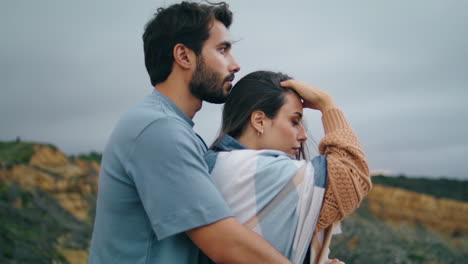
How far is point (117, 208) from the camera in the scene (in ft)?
5.75

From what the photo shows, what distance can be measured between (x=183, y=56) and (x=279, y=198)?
2.41 ft

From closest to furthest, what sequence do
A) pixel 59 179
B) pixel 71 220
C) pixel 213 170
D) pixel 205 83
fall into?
pixel 213 170
pixel 205 83
pixel 71 220
pixel 59 179

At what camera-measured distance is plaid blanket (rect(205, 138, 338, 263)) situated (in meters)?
1.73

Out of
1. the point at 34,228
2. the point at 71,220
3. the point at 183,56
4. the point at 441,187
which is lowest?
the point at 441,187

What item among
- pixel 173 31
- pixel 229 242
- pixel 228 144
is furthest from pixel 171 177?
pixel 173 31

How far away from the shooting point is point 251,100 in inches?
86.7

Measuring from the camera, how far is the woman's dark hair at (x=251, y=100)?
2156mm

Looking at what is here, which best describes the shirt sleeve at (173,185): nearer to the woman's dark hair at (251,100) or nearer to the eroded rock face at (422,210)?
the woman's dark hair at (251,100)

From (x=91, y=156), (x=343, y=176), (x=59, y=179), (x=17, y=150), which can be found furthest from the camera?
(x=91, y=156)

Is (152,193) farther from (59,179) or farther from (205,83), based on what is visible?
(59,179)

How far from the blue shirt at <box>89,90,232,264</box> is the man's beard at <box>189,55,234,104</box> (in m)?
0.20

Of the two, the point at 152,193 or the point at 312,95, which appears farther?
the point at 312,95

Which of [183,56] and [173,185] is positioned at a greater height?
[183,56]

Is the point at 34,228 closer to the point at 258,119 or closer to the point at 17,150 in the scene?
the point at 258,119
